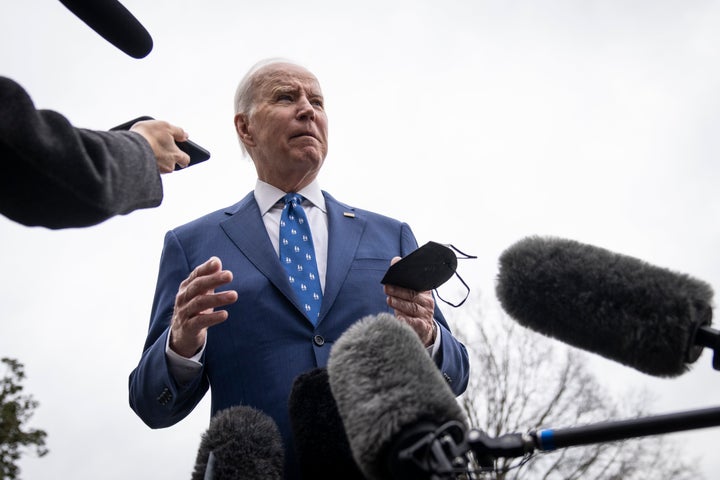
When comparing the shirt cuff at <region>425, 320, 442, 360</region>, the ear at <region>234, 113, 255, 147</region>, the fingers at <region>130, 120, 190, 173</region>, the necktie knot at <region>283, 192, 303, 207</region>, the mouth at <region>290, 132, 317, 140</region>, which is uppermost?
the ear at <region>234, 113, 255, 147</region>

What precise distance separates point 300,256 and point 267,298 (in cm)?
33

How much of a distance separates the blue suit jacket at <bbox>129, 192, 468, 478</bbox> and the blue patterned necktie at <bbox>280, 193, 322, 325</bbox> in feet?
0.23

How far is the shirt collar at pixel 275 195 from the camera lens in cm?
366

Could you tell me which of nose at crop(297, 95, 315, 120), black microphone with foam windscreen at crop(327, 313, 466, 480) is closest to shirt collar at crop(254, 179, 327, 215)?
nose at crop(297, 95, 315, 120)

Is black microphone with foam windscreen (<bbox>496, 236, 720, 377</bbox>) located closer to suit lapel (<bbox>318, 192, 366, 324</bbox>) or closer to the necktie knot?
suit lapel (<bbox>318, 192, 366, 324</bbox>)

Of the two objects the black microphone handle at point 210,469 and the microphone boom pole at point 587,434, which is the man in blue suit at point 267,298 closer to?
the black microphone handle at point 210,469

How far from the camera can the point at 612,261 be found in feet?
5.93

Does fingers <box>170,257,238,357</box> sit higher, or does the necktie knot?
the necktie knot

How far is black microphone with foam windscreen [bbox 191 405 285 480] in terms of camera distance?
7.73 feet

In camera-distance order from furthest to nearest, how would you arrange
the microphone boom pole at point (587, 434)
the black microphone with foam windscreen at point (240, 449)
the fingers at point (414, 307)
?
the fingers at point (414, 307)
the black microphone with foam windscreen at point (240, 449)
the microphone boom pole at point (587, 434)

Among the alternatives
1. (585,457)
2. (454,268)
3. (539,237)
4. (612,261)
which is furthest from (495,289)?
(585,457)

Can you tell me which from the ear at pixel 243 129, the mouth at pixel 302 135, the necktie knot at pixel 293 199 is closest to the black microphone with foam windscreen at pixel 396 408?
the necktie knot at pixel 293 199

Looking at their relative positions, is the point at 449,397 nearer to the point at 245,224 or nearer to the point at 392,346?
the point at 392,346

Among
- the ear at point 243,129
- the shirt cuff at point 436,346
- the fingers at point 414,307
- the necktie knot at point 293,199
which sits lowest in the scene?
the shirt cuff at point 436,346
